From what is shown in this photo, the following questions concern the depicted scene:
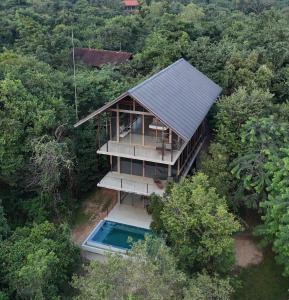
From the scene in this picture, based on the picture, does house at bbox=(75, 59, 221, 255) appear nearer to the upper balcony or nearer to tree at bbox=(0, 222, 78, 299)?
the upper balcony

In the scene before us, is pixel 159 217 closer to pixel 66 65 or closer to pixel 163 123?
pixel 163 123

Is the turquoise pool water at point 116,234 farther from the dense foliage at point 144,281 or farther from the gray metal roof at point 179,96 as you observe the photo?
the dense foliage at point 144,281

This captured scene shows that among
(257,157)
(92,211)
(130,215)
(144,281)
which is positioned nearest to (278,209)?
(257,157)

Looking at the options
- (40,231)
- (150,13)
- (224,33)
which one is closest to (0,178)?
(40,231)

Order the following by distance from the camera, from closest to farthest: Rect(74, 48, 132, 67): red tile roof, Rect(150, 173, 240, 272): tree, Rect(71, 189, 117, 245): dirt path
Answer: Rect(150, 173, 240, 272): tree < Rect(71, 189, 117, 245): dirt path < Rect(74, 48, 132, 67): red tile roof

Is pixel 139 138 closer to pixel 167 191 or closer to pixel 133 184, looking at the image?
pixel 133 184

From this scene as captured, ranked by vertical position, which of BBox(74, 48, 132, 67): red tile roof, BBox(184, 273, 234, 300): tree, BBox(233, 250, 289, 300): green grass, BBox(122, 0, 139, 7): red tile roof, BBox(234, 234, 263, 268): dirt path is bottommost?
BBox(233, 250, 289, 300): green grass

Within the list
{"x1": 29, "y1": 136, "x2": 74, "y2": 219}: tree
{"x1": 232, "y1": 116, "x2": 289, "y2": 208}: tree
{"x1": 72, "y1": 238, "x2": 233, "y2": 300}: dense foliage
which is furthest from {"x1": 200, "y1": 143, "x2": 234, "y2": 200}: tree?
{"x1": 29, "y1": 136, "x2": 74, "y2": 219}: tree
